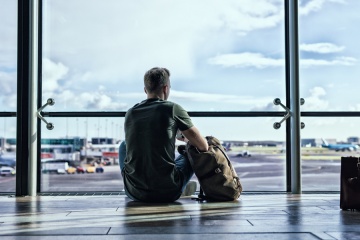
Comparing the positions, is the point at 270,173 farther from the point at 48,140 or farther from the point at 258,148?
the point at 48,140

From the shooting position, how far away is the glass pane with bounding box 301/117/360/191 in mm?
4363

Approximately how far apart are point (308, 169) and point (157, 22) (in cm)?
180

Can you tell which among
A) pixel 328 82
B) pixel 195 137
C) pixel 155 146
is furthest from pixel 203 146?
pixel 328 82

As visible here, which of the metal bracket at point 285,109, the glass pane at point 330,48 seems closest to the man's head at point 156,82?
the metal bracket at point 285,109

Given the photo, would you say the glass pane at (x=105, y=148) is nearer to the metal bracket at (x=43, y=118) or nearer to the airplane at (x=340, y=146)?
the metal bracket at (x=43, y=118)

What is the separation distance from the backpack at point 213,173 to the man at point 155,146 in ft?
0.23

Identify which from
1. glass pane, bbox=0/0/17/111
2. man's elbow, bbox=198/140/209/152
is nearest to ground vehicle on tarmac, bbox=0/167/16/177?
glass pane, bbox=0/0/17/111

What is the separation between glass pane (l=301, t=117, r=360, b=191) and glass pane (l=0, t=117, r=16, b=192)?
7.81ft

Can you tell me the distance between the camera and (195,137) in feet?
11.4

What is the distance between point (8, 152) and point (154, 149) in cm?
150

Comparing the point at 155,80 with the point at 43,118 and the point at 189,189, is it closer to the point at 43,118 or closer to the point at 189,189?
the point at 189,189

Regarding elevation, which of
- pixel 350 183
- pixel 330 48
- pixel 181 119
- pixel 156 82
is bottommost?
pixel 350 183

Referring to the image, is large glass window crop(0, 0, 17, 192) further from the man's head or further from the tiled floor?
the man's head

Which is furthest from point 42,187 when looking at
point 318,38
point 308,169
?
point 318,38
